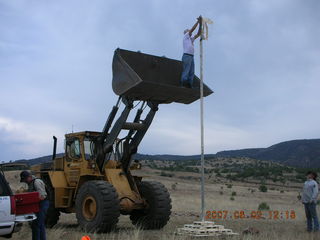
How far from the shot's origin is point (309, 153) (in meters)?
133

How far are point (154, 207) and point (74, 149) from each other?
2.97m

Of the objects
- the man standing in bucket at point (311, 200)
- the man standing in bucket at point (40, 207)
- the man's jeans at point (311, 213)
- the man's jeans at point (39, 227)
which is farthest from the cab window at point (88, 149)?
the man's jeans at point (311, 213)

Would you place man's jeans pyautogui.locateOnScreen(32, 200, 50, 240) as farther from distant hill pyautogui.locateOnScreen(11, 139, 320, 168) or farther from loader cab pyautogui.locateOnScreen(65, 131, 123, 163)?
distant hill pyautogui.locateOnScreen(11, 139, 320, 168)

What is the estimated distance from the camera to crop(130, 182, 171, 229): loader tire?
1352 cm

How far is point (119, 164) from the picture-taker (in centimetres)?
1409

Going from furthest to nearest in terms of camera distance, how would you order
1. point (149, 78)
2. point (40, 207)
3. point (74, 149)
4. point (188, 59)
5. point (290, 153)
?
point (290, 153) < point (74, 149) < point (149, 78) < point (188, 59) < point (40, 207)

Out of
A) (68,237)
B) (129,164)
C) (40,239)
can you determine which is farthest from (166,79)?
(40,239)

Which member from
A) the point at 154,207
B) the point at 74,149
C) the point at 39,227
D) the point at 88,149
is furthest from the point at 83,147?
the point at 39,227

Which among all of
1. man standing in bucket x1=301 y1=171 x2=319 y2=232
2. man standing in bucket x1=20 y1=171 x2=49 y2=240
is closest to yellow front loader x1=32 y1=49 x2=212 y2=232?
man standing in bucket x1=20 y1=171 x2=49 y2=240

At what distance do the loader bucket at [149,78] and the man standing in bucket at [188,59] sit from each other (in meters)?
0.26

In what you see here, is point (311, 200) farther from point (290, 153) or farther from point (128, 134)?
point (290, 153)

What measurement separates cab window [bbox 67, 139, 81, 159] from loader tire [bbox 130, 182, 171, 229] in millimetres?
2084

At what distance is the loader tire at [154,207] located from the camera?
44.3ft

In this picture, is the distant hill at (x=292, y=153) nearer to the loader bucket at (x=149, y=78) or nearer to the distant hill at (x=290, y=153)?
the distant hill at (x=290, y=153)
